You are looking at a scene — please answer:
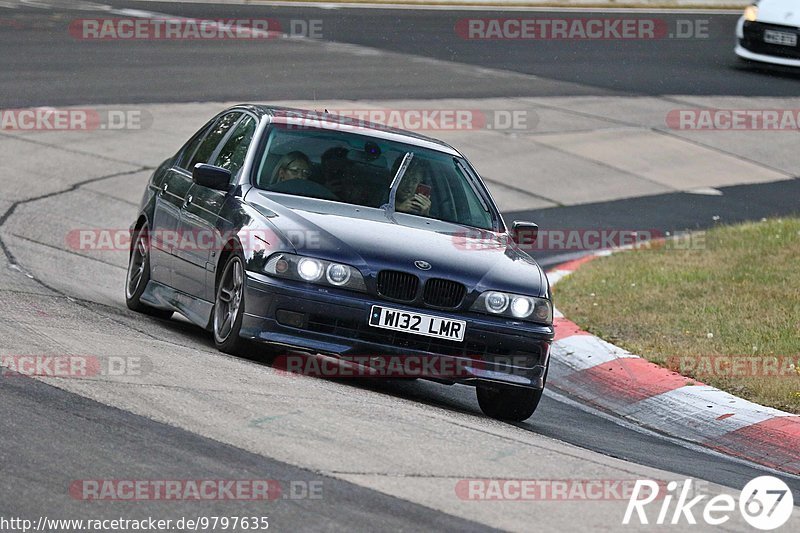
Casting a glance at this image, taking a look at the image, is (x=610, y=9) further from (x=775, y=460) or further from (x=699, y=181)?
(x=775, y=460)

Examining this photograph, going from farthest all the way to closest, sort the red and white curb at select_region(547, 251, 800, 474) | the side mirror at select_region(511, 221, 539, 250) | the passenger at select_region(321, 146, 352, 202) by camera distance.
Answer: the side mirror at select_region(511, 221, 539, 250)
the passenger at select_region(321, 146, 352, 202)
the red and white curb at select_region(547, 251, 800, 474)

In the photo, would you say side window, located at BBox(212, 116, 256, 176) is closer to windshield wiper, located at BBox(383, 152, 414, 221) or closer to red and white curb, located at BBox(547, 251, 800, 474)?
windshield wiper, located at BBox(383, 152, 414, 221)

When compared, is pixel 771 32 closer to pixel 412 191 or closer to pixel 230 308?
pixel 412 191

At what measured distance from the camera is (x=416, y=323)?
25.5ft

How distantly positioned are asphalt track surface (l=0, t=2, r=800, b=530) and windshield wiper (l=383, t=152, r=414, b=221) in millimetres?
1027

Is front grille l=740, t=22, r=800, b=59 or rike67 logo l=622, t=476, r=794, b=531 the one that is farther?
front grille l=740, t=22, r=800, b=59

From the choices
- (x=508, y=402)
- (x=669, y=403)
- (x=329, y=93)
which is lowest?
(x=329, y=93)

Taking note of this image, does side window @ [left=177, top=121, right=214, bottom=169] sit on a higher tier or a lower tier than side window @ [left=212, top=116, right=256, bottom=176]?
lower

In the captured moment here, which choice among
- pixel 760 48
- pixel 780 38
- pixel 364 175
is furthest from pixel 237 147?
pixel 760 48

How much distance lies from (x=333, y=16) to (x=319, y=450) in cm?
2349

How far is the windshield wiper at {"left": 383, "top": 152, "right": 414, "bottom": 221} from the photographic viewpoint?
8.66 meters

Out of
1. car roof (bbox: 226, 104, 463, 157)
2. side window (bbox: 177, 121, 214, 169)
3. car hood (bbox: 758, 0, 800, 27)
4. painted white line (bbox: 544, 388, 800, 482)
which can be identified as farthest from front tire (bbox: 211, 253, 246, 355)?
car hood (bbox: 758, 0, 800, 27)

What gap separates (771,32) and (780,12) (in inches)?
26.1

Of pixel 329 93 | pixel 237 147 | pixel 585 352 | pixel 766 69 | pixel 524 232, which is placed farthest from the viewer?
pixel 766 69
